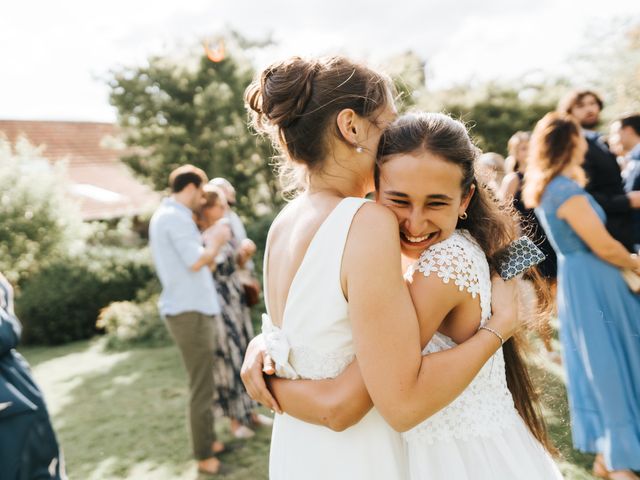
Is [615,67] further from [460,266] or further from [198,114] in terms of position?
[460,266]

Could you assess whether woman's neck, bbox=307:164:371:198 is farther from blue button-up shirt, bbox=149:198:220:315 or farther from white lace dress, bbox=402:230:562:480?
blue button-up shirt, bbox=149:198:220:315

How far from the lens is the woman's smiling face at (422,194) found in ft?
5.05

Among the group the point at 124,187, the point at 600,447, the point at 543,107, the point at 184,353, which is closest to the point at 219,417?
the point at 184,353

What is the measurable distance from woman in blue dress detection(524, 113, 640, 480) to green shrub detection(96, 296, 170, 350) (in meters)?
8.30

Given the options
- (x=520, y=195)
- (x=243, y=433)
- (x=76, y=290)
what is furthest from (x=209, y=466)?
(x=76, y=290)

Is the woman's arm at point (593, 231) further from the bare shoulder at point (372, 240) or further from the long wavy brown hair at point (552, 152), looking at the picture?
the bare shoulder at point (372, 240)

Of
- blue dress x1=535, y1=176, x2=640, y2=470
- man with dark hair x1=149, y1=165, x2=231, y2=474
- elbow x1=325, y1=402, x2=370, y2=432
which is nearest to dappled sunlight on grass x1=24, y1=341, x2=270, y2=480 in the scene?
man with dark hair x1=149, y1=165, x2=231, y2=474

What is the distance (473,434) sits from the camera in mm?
1658

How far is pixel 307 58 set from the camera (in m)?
1.67

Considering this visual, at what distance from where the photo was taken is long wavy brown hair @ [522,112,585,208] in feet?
11.4

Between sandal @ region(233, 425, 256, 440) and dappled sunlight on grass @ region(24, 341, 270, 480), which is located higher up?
sandal @ region(233, 425, 256, 440)

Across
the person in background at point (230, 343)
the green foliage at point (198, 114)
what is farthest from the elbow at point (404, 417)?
the green foliage at point (198, 114)

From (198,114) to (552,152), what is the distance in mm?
10740

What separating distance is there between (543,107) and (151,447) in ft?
42.5
